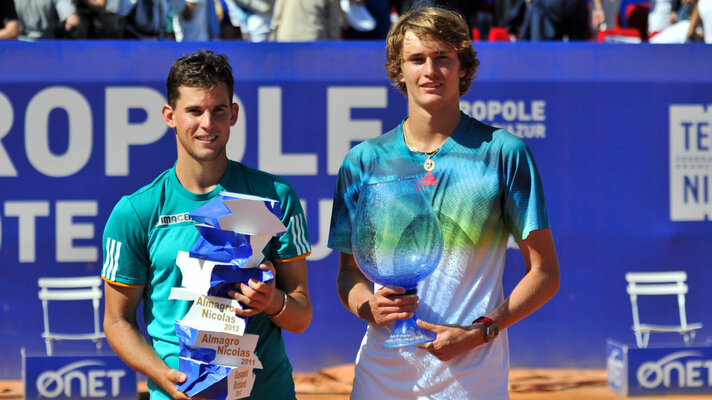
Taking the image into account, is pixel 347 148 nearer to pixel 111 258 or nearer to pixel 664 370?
pixel 664 370

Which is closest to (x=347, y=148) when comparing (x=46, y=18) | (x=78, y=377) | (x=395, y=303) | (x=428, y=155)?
(x=78, y=377)

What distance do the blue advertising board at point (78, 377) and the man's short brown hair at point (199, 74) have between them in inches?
139

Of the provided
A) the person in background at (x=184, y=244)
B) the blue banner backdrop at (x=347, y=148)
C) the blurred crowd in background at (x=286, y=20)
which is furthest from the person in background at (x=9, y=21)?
the person in background at (x=184, y=244)

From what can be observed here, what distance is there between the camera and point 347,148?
6.17 m

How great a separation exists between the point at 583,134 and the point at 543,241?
12.9 feet

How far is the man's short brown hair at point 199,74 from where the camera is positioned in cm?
251

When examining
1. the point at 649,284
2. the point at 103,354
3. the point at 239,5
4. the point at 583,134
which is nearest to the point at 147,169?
the point at 103,354

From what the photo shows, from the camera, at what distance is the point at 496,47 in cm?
623

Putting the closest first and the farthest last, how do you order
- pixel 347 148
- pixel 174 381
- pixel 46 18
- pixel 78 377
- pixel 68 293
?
pixel 174 381 < pixel 78 377 < pixel 68 293 < pixel 347 148 < pixel 46 18

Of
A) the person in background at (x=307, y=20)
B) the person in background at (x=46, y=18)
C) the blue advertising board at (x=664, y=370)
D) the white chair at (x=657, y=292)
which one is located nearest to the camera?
the blue advertising board at (x=664, y=370)

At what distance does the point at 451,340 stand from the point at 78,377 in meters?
3.89

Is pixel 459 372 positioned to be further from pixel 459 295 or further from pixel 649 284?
pixel 649 284

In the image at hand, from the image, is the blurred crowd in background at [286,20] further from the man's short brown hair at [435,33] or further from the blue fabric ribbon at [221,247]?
the blue fabric ribbon at [221,247]

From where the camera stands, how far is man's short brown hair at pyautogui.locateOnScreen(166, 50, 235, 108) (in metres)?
2.51
